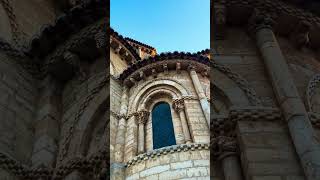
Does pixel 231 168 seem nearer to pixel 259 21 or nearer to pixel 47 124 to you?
pixel 259 21

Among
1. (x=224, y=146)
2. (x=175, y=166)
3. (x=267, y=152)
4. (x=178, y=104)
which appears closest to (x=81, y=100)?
(x=224, y=146)

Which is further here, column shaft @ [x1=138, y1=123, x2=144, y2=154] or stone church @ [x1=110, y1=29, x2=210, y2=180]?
column shaft @ [x1=138, y1=123, x2=144, y2=154]

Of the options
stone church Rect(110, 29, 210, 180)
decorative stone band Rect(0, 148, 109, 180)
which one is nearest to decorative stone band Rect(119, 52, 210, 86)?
stone church Rect(110, 29, 210, 180)

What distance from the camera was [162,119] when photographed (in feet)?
A: 52.1

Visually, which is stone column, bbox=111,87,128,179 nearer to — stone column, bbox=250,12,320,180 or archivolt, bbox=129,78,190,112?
archivolt, bbox=129,78,190,112

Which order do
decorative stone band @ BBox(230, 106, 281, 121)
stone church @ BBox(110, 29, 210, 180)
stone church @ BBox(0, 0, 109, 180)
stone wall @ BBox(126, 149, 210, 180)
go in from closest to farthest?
decorative stone band @ BBox(230, 106, 281, 121) < stone church @ BBox(0, 0, 109, 180) < stone wall @ BBox(126, 149, 210, 180) < stone church @ BBox(110, 29, 210, 180)

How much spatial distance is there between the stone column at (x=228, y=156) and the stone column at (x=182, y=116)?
26.9ft

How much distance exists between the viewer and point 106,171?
6.68 metres

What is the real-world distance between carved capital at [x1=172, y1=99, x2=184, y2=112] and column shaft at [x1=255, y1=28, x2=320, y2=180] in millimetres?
8245

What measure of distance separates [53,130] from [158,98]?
9342 mm

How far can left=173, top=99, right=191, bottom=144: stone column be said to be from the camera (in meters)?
14.8

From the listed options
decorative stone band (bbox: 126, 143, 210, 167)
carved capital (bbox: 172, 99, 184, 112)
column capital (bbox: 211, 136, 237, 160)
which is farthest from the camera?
carved capital (bbox: 172, 99, 184, 112)

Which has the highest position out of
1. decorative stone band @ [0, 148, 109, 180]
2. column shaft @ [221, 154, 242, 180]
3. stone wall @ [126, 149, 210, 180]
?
stone wall @ [126, 149, 210, 180]

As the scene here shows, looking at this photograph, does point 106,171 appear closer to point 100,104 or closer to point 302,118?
point 100,104
